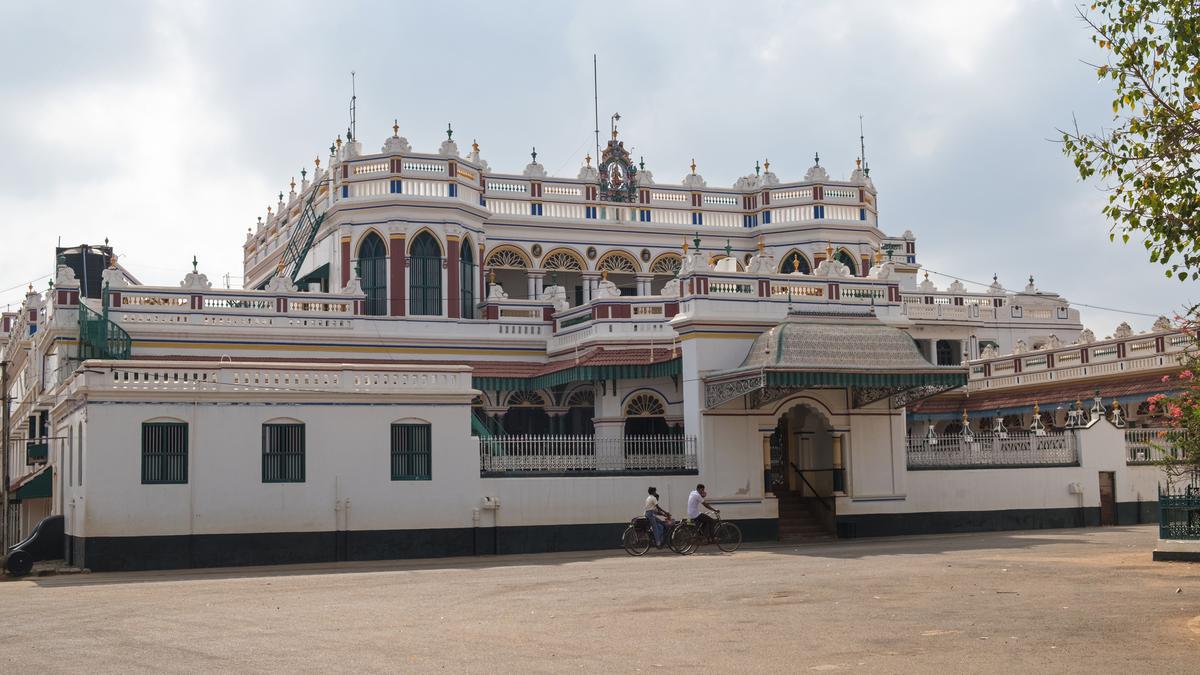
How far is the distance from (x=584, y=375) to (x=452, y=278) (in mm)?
7294

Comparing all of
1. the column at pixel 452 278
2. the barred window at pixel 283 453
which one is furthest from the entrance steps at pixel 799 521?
the column at pixel 452 278

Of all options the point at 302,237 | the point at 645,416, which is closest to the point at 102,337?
the point at 302,237

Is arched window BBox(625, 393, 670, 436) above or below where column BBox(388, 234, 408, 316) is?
below

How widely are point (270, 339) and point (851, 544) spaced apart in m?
16.6

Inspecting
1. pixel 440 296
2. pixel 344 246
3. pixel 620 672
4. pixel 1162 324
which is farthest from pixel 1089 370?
pixel 620 672

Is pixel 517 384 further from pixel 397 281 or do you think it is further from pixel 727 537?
pixel 727 537

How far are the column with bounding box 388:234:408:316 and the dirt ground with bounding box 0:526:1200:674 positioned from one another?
611 inches

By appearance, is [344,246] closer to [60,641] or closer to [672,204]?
[672,204]

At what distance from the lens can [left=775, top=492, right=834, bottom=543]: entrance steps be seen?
33188mm

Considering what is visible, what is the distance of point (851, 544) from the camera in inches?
1208

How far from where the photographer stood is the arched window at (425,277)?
41062mm

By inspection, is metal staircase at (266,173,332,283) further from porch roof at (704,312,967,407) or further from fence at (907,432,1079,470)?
fence at (907,432,1079,470)

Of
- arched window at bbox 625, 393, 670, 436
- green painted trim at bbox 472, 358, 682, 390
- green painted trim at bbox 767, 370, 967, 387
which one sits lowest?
arched window at bbox 625, 393, 670, 436

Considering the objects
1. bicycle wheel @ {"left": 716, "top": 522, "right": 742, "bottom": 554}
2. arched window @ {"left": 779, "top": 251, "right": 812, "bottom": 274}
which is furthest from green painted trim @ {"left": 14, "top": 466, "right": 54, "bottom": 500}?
arched window @ {"left": 779, "top": 251, "right": 812, "bottom": 274}
